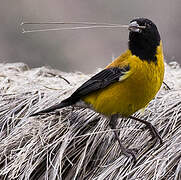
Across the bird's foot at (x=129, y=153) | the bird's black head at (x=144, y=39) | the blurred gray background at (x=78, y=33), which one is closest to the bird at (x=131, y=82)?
the bird's black head at (x=144, y=39)

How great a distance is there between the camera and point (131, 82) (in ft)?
14.6

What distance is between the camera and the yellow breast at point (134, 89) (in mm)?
4426

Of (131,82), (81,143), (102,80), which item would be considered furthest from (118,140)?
(102,80)

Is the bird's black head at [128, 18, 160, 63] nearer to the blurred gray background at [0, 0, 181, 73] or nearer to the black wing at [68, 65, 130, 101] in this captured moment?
the black wing at [68, 65, 130, 101]

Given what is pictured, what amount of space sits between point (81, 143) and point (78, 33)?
33.1 ft

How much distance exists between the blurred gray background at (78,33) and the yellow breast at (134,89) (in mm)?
8084

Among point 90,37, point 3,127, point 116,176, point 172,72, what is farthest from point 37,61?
point 116,176

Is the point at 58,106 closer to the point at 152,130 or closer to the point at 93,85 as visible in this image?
the point at 93,85

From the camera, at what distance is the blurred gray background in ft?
42.9

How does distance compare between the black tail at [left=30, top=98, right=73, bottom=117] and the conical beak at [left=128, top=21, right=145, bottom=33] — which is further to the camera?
the black tail at [left=30, top=98, right=73, bottom=117]

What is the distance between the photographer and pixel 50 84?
5.68m

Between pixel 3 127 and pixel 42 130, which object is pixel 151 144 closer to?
pixel 42 130

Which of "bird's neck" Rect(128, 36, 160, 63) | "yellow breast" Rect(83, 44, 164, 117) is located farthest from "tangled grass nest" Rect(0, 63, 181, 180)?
"bird's neck" Rect(128, 36, 160, 63)

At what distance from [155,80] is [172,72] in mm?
1813
